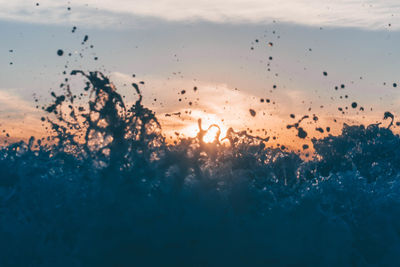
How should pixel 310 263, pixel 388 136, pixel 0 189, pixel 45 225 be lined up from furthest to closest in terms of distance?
1. pixel 388 136
2. pixel 0 189
3. pixel 45 225
4. pixel 310 263

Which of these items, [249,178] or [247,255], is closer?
[247,255]

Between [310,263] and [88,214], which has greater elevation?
[88,214]

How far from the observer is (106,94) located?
60.7ft

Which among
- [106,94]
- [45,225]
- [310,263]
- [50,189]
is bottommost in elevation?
[310,263]

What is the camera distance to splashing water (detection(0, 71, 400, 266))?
17062 mm

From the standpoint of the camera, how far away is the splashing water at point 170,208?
17.1m

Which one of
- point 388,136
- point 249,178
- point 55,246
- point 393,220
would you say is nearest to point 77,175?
point 55,246

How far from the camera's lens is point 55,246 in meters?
17.9

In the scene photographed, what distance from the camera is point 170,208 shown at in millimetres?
17578

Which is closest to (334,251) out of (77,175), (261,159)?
(261,159)

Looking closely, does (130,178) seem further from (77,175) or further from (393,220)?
(393,220)

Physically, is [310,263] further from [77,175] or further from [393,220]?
[77,175]

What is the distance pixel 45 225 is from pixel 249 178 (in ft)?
22.7

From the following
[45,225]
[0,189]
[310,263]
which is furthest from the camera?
[0,189]
